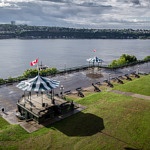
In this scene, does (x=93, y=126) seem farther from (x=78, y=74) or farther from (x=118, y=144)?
(x=78, y=74)

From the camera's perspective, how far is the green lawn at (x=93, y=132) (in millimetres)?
19172

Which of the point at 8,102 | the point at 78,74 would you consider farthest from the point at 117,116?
the point at 78,74

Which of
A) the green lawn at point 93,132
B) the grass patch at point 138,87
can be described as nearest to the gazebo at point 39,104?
the green lawn at point 93,132

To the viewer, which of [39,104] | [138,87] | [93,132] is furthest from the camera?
[138,87]

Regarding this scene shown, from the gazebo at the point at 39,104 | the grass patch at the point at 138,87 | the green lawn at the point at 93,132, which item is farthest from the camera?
the grass patch at the point at 138,87

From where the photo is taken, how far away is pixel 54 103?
2625 cm

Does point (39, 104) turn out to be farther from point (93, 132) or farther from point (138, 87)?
point (138, 87)

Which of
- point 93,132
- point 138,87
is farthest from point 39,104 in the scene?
point 138,87

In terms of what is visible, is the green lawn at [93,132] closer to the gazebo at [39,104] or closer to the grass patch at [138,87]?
the gazebo at [39,104]

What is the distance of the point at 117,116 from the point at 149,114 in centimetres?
388

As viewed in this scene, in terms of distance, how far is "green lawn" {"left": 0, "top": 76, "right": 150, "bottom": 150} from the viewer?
19172 mm

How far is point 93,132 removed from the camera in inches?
842

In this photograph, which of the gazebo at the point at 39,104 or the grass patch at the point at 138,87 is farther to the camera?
the grass patch at the point at 138,87

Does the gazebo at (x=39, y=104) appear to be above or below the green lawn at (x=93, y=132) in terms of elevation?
above
